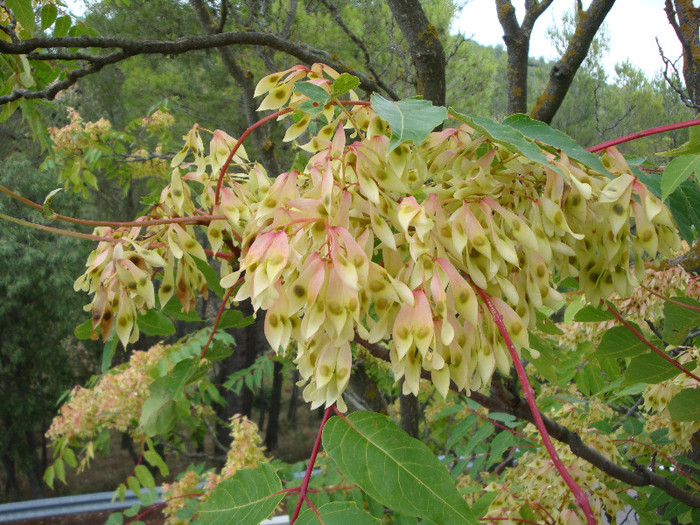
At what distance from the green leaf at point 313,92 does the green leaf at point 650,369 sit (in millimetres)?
838

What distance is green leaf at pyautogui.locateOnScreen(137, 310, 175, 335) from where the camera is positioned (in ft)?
3.51

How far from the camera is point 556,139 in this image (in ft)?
2.28

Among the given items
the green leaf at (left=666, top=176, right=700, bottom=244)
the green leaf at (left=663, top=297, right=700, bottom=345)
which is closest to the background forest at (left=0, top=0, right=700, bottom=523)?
the green leaf at (left=663, top=297, right=700, bottom=345)

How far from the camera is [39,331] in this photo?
40.1 ft

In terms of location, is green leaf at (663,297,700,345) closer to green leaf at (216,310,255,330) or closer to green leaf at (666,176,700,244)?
green leaf at (666,176,700,244)

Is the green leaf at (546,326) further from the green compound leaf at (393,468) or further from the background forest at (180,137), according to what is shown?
the background forest at (180,137)

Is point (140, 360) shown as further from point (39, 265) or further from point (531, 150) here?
point (39, 265)

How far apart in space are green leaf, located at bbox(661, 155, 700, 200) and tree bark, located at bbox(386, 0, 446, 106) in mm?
1329

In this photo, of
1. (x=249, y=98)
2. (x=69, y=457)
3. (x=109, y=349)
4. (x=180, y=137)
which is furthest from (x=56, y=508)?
(x=109, y=349)

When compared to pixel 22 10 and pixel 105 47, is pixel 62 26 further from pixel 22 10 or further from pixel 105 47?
pixel 22 10

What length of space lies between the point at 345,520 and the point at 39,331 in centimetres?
1392

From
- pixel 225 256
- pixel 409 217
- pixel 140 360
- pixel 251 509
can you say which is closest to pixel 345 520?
pixel 251 509

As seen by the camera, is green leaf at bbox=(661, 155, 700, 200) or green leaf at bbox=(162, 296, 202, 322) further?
green leaf at bbox=(162, 296, 202, 322)

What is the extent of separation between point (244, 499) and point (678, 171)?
2.62ft
